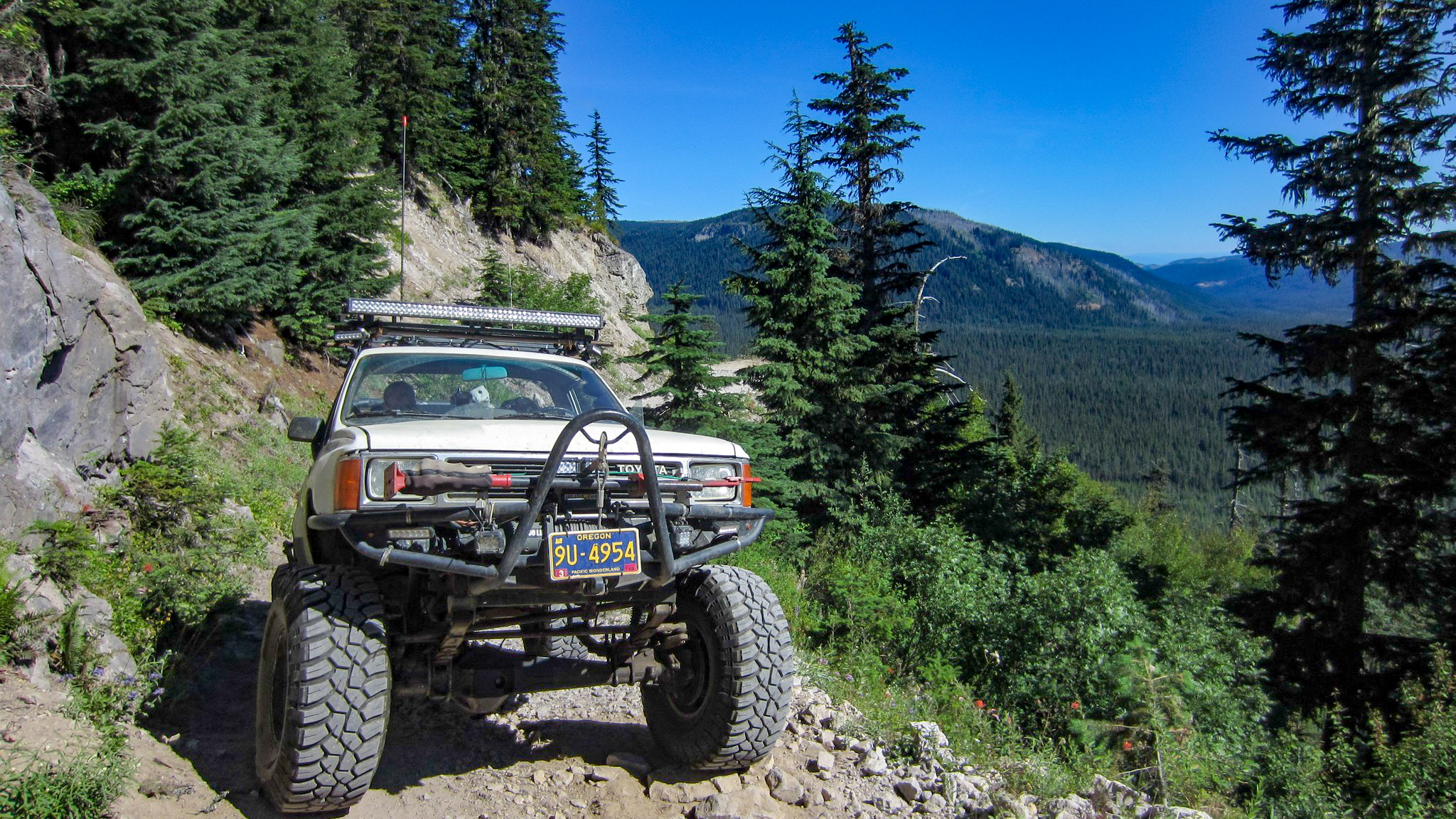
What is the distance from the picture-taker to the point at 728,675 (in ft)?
13.8

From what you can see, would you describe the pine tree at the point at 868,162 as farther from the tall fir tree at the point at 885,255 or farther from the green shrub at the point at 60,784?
the green shrub at the point at 60,784

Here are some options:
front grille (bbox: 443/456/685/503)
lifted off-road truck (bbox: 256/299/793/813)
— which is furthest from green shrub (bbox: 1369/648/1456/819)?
front grille (bbox: 443/456/685/503)

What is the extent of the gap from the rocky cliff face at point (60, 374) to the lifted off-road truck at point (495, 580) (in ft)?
8.03

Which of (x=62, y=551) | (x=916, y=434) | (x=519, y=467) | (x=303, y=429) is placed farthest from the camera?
(x=916, y=434)

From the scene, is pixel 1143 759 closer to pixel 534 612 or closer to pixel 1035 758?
pixel 1035 758

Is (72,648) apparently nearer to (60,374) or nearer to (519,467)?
(519,467)

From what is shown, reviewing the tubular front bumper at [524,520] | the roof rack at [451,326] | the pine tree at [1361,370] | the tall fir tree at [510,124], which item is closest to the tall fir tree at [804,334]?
the pine tree at [1361,370]

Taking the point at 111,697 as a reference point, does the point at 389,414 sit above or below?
above

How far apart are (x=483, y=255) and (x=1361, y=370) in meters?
27.7

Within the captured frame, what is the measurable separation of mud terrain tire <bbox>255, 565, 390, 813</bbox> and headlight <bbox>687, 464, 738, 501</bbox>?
1552mm

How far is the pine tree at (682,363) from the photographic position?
41.5 ft

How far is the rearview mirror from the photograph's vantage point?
17.1ft

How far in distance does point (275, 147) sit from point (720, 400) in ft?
27.7

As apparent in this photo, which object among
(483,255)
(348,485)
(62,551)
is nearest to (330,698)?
(348,485)
